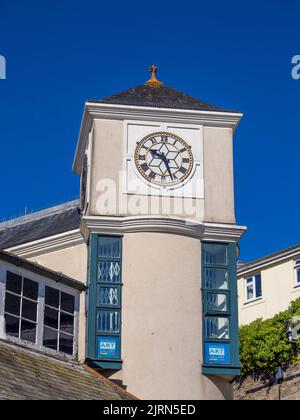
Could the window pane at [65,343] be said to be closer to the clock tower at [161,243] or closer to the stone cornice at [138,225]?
the clock tower at [161,243]

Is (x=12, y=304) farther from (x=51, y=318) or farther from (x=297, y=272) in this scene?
(x=297, y=272)

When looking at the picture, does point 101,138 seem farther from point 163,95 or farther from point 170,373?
point 170,373

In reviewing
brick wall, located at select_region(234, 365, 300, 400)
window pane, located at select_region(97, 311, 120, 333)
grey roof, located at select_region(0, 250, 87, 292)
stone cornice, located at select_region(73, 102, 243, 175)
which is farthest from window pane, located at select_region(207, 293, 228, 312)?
brick wall, located at select_region(234, 365, 300, 400)

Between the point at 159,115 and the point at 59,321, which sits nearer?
the point at 59,321

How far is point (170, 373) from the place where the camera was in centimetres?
3045

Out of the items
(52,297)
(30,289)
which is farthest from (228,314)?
(30,289)

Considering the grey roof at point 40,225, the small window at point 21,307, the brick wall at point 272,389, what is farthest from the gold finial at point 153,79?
the brick wall at point 272,389

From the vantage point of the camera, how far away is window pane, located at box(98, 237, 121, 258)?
31938 millimetres

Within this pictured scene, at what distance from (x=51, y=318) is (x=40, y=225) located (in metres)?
9.78

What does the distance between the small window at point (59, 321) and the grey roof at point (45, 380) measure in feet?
2.52

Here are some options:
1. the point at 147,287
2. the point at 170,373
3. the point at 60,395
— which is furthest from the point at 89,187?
the point at 60,395

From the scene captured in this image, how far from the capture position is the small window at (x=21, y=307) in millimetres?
28641

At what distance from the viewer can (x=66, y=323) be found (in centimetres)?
3078
